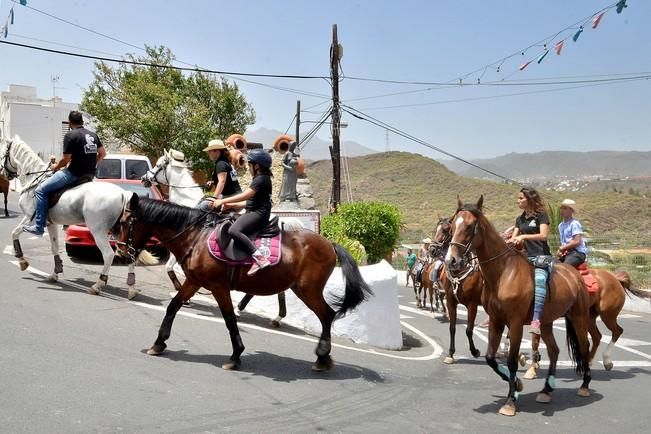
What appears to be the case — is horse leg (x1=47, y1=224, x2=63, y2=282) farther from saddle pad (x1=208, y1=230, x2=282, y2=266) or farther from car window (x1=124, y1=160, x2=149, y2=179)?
car window (x1=124, y1=160, x2=149, y2=179)

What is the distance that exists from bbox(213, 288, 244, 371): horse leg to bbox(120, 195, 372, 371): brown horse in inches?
0.5

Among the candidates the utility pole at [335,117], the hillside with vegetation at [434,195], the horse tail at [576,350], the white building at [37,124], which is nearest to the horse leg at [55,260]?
the horse tail at [576,350]

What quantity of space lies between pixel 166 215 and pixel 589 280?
605 centimetres

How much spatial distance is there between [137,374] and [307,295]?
2203 mm

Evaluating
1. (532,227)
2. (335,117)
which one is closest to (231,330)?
(532,227)

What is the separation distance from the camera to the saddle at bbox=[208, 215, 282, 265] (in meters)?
7.25

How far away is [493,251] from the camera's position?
6941 millimetres

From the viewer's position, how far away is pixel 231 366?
708 centimetres

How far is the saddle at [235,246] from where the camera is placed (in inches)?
285

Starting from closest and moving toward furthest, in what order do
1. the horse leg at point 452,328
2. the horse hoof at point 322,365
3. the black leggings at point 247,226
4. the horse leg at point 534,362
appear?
the black leggings at point 247,226 < the horse hoof at point 322,365 < the horse leg at point 534,362 < the horse leg at point 452,328

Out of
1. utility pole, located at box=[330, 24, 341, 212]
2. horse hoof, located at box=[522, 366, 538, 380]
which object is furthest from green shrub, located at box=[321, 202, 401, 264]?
utility pole, located at box=[330, 24, 341, 212]

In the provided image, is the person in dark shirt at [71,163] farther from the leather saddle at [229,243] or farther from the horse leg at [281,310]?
the horse leg at [281,310]

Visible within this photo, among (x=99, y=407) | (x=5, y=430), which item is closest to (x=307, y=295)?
(x=99, y=407)

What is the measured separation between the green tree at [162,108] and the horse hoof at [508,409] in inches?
944
